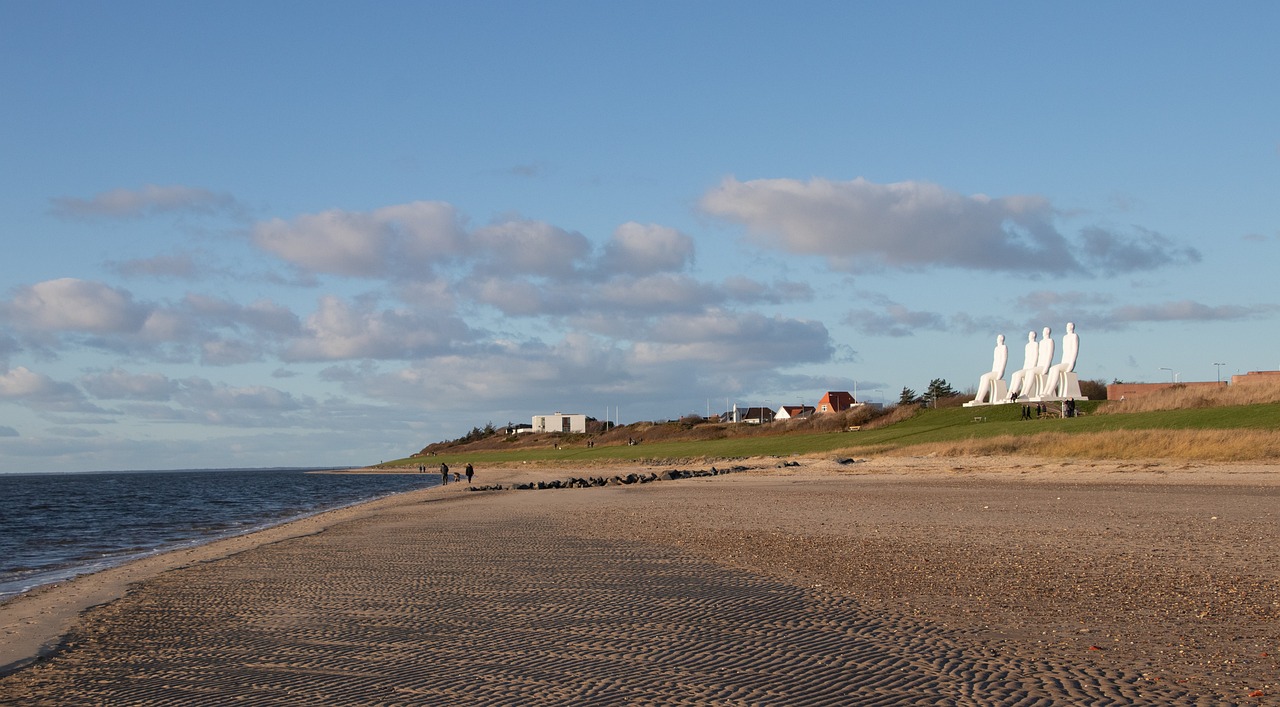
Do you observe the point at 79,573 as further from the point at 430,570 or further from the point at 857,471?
the point at 857,471

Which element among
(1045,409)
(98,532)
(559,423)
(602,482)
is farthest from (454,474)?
(559,423)

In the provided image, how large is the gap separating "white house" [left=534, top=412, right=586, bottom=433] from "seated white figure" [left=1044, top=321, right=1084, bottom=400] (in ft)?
374

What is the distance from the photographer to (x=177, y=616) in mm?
12500

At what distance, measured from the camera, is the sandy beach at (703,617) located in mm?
8156

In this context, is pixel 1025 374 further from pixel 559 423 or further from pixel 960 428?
pixel 559 423

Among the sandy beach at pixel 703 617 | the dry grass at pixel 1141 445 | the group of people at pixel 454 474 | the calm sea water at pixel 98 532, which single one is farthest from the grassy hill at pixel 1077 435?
the calm sea water at pixel 98 532

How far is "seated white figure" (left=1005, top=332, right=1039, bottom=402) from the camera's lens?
239 ft

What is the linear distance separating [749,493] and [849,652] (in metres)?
26.4

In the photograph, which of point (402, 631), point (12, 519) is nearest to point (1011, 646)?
point (402, 631)

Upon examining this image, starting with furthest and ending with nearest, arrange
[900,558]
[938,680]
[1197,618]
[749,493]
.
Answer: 1. [749,493]
2. [900,558]
3. [1197,618]
4. [938,680]

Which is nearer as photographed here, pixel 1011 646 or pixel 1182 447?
pixel 1011 646

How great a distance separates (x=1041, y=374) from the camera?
238ft

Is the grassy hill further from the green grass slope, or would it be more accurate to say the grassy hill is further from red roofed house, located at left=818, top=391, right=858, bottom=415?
red roofed house, located at left=818, top=391, right=858, bottom=415

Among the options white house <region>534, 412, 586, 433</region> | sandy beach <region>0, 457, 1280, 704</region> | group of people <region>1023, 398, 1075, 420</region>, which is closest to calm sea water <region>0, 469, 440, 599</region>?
sandy beach <region>0, 457, 1280, 704</region>
